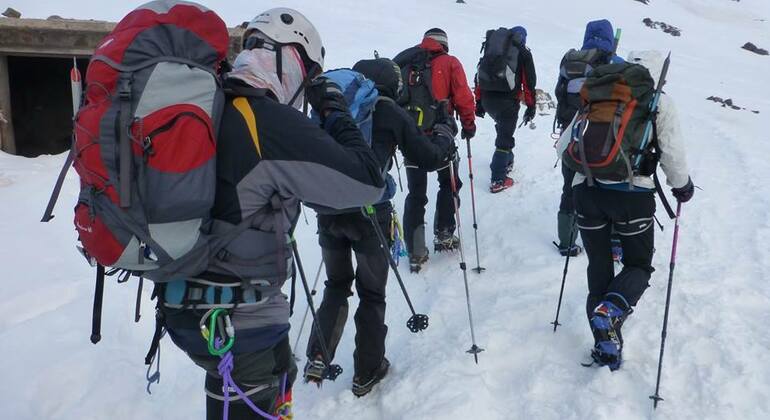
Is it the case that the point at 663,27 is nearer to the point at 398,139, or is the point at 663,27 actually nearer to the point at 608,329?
the point at 608,329

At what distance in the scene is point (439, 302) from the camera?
19.2ft

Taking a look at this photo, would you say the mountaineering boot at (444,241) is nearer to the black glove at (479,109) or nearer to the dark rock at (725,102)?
the black glove at (479,109)

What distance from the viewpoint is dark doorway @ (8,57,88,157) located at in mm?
11695

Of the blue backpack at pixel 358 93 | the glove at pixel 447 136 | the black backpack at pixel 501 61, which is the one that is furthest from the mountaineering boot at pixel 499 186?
the blue backpack at pixel 358 93

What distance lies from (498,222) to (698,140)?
6.97 metres

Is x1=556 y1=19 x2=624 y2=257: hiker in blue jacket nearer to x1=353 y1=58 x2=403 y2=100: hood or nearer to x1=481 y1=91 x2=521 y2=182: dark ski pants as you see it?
x1=481 y1=91 x2=521 y2=182: dark ski pants

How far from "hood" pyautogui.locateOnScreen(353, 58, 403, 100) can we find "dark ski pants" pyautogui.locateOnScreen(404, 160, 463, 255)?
2187 millimetres

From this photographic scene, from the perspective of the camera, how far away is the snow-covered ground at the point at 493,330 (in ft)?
13.4

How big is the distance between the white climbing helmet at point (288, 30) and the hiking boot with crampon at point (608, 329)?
2.68 m

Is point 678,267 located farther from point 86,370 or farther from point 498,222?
point 86,370

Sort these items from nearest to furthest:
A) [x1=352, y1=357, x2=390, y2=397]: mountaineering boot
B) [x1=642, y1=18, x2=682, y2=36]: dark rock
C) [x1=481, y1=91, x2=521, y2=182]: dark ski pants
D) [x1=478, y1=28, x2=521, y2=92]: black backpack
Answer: [x1=352, y1=357, x2=390, y2=397]: mountaineering boot → [x1=478, y1=28, x2=521, y2=92]: black backpack → [x1=481, y1=91, x2=521, y2=182]: dark ski pants → [x1=642, y1=18, x2=682, y2=36]: dark rock

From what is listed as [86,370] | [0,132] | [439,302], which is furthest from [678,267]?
[0,132]

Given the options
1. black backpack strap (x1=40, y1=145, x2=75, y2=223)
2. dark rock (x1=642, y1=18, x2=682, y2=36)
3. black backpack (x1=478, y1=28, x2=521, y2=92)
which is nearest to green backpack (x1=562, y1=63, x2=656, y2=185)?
black backpack strap (x1=40, y1=145, x2=75, y2=223)

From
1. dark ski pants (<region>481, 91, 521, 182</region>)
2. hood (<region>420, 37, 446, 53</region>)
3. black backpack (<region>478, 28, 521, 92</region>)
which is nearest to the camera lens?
hood (<region>420, 37, 446, 53</region>)
